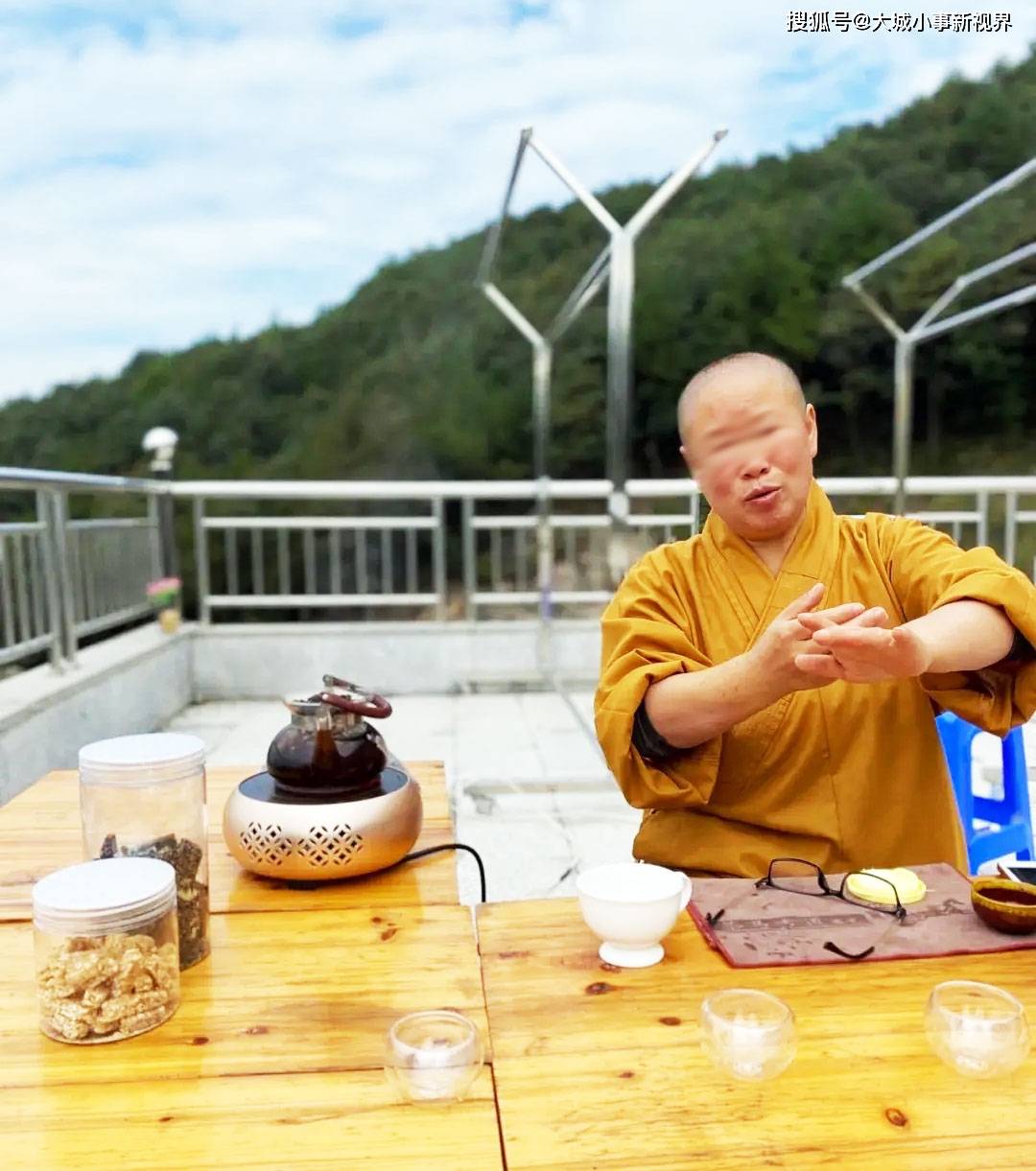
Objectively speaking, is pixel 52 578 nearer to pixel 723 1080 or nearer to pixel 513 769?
pixel 513 769

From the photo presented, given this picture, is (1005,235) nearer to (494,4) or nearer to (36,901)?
(494,4)

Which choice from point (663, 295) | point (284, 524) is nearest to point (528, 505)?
point (663, 295)

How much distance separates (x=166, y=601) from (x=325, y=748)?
3.85 meters

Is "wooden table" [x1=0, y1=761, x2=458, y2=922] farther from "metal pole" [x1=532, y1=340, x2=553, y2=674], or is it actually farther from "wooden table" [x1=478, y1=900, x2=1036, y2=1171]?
"metal pole" [x1=532, y1=340, x2=553, y2=674]

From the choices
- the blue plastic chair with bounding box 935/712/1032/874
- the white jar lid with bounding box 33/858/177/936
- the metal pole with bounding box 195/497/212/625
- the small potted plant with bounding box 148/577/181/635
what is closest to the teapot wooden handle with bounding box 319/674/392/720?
the white jar lid with bounding box 33/858/177/936

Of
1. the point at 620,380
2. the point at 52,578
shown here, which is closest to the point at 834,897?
the point at 620,380

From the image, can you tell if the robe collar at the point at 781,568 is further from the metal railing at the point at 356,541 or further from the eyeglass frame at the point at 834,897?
the metal railing at the point at 356,541

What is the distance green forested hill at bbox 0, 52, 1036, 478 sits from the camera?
12938 millimetres

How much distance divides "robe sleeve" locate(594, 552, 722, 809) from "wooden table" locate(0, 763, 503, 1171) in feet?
0.78

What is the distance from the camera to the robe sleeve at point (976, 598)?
1.02 metres

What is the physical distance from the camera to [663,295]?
14047 mm

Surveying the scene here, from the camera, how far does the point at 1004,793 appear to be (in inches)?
68.2

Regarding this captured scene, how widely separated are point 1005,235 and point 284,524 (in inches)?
407

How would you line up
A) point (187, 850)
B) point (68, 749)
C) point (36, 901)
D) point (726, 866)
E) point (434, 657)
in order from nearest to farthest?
point (36, 901) < point (187, 850) < point (726, 866) < point (68, 749) < point (434, 657)
